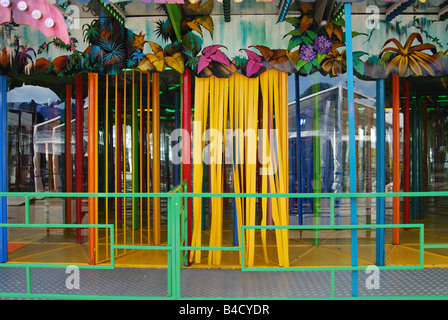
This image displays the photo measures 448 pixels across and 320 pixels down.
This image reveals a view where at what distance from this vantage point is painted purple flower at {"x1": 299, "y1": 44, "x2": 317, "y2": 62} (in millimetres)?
4371

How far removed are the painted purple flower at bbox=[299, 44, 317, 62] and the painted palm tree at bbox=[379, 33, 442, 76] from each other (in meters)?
0.89

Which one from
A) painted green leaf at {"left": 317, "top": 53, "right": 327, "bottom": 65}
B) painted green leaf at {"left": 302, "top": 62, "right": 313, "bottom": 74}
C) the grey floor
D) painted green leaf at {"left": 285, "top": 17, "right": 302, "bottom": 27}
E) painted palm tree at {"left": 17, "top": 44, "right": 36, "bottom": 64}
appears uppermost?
painted green leaf at {"left": 285, "top": 17, "right": 302, "bottom": 27}

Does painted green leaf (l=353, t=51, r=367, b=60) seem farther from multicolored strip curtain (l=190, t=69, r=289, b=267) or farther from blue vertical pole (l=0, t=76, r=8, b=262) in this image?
blue vertical pole (l=0, t=76, r=8, b=262)

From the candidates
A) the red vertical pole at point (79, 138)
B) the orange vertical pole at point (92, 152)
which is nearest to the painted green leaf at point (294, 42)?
the orange vertical pole at point (92, 152)

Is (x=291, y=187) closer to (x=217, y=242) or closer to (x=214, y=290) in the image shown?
(x=217, y=242)

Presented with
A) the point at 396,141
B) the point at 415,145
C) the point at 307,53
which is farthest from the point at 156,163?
the point at 415,145

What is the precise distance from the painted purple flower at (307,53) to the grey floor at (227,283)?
8.59 ft

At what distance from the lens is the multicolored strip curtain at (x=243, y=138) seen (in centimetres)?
447

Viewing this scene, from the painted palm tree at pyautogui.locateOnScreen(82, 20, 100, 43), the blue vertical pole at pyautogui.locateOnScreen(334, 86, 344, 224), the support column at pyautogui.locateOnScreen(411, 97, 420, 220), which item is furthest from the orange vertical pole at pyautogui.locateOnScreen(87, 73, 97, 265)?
the support column at pyautogui.locateOnScreen(411, 97, 420, 220)

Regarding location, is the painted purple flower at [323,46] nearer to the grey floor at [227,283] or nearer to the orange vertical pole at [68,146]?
the grey floor at [227,283]

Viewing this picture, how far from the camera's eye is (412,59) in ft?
14.5

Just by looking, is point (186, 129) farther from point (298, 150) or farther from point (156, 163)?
point (298, 150)

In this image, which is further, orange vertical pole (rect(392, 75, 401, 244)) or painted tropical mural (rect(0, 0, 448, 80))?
orange vertical pole (rect(392, 75, 401, 244))
